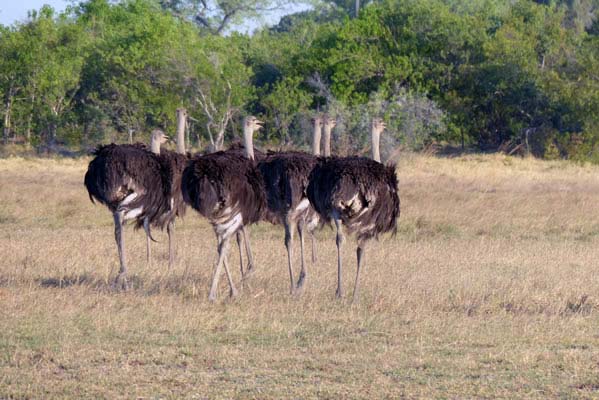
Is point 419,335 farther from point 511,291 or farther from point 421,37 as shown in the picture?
point 421,37

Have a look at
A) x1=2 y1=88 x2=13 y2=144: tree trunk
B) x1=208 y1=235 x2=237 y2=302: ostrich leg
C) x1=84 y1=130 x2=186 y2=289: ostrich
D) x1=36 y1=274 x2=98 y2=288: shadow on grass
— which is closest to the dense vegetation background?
x1=2 y1=88 x2=13 y2=144: tree trunk

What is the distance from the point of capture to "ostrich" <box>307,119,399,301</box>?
326 inches

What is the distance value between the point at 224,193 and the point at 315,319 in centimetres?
142

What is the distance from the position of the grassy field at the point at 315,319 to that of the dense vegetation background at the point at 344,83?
1428 cm

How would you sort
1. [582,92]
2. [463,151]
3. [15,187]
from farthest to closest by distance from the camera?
[463,151] → [582,92] → [15,187]

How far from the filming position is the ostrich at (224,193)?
835 cm

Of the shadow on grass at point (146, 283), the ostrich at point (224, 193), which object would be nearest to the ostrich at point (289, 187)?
the ostrich at point (224, 193)

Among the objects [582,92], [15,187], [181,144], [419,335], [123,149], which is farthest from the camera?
[582,92]

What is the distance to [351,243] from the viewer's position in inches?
488

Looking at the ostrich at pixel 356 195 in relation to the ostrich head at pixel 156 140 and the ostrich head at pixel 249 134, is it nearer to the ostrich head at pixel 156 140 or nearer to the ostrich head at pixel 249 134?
the ostrich head at pixel 249 134

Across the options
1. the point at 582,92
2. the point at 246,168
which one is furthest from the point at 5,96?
the point at 246,168

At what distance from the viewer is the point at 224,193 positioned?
330 inches

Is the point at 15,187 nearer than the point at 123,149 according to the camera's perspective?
No

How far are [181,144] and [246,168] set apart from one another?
2.52 m
